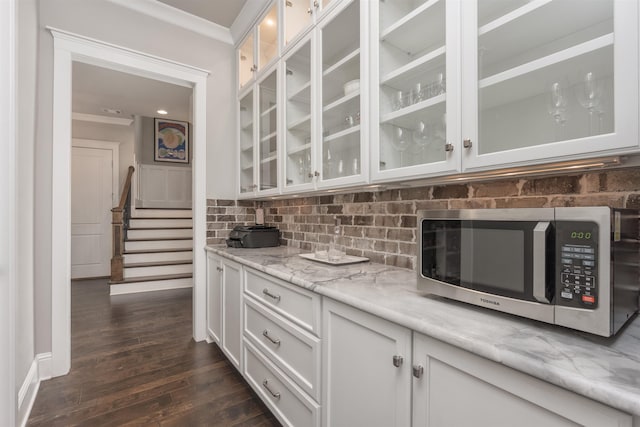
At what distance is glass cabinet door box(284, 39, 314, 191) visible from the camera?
6.01ft

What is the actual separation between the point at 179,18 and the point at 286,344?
109 inches

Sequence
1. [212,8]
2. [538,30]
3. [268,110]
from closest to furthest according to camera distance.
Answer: [538,30]
[268,110]
[212,8]

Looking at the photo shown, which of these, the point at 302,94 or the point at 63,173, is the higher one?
the point at 302,94

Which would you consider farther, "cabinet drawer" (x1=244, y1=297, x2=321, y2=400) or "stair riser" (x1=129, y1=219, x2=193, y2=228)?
"stair riser" (x1=129, y1=219, x2=193, y2=228)

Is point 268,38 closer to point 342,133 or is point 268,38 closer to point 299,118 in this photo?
point 299,118

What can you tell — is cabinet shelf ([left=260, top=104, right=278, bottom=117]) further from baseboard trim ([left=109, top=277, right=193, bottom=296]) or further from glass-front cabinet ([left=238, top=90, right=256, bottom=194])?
baseboard trim ([left=109, top=277, right=193, bottom=296])

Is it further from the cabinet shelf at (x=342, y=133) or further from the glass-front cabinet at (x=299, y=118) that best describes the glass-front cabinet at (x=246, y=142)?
the cabinet shelf at (x=342, y=133)

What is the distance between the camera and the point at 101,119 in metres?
4.98

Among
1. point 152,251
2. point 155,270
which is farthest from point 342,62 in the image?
point 152,251

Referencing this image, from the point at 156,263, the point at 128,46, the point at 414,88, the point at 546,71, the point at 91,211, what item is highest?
the point at 128,46

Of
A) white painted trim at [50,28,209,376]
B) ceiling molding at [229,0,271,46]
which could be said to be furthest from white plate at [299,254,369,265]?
ceiling molding at [229,0,271,46]

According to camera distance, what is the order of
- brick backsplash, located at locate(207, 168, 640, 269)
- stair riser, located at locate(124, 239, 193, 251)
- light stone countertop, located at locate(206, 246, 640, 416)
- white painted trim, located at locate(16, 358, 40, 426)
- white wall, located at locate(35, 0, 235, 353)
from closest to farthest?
light stone countertop, located at locate(206, 246, 640, 416), brick backsplash, located at locate(207, 168, 640, 269), white painted trim, located at locate(16, 358, 40, 426), white wall, located at locate(35, 0, 235, 353), stair riser, located at locate(124, 239, 193, 251)

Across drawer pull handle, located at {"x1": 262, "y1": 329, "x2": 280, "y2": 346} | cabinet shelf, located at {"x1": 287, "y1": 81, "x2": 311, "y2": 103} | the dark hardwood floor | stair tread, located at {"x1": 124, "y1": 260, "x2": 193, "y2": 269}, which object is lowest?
the dark hardwood floor

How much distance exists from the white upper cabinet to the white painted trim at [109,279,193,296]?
4433 millimetres
